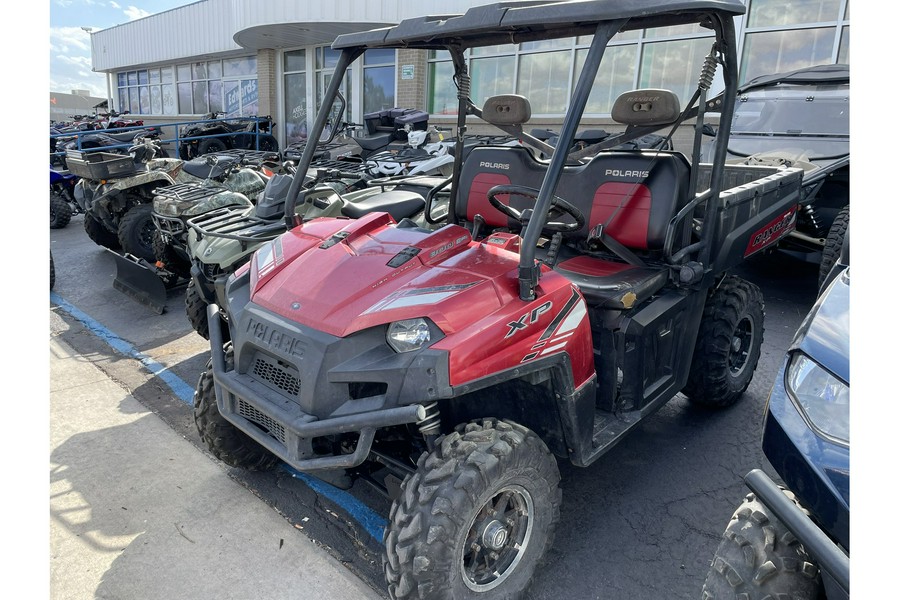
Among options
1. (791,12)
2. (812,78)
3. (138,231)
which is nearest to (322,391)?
(138,231)

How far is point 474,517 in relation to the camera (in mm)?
2072

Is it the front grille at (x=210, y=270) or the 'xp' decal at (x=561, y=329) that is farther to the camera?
the front grille at (x=210, y=270)

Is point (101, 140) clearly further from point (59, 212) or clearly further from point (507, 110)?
point (507, 110)

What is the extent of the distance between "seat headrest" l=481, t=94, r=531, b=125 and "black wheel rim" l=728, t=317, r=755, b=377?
1.91m

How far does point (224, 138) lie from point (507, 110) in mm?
14693

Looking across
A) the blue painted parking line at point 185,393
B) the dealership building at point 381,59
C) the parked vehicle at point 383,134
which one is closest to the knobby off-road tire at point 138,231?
the blue painted parking line at point 185,393

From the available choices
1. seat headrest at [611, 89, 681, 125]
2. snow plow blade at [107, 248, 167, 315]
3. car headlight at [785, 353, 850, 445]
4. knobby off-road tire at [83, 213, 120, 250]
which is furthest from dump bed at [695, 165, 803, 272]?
knobby off-road tire at [83, 213, 120, 250]

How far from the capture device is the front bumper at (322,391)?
2023 mm

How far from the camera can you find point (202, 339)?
17.0ft

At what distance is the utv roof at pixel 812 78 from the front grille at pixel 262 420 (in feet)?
21.2

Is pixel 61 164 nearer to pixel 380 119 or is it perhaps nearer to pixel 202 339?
pixel 380 119

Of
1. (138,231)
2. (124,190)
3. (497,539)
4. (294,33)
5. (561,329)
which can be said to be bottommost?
(497,539)

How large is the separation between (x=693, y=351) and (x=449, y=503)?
2.08 metres

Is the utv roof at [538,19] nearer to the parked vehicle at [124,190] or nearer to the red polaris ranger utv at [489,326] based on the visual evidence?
the red polaris ranger utv at [489,326]
